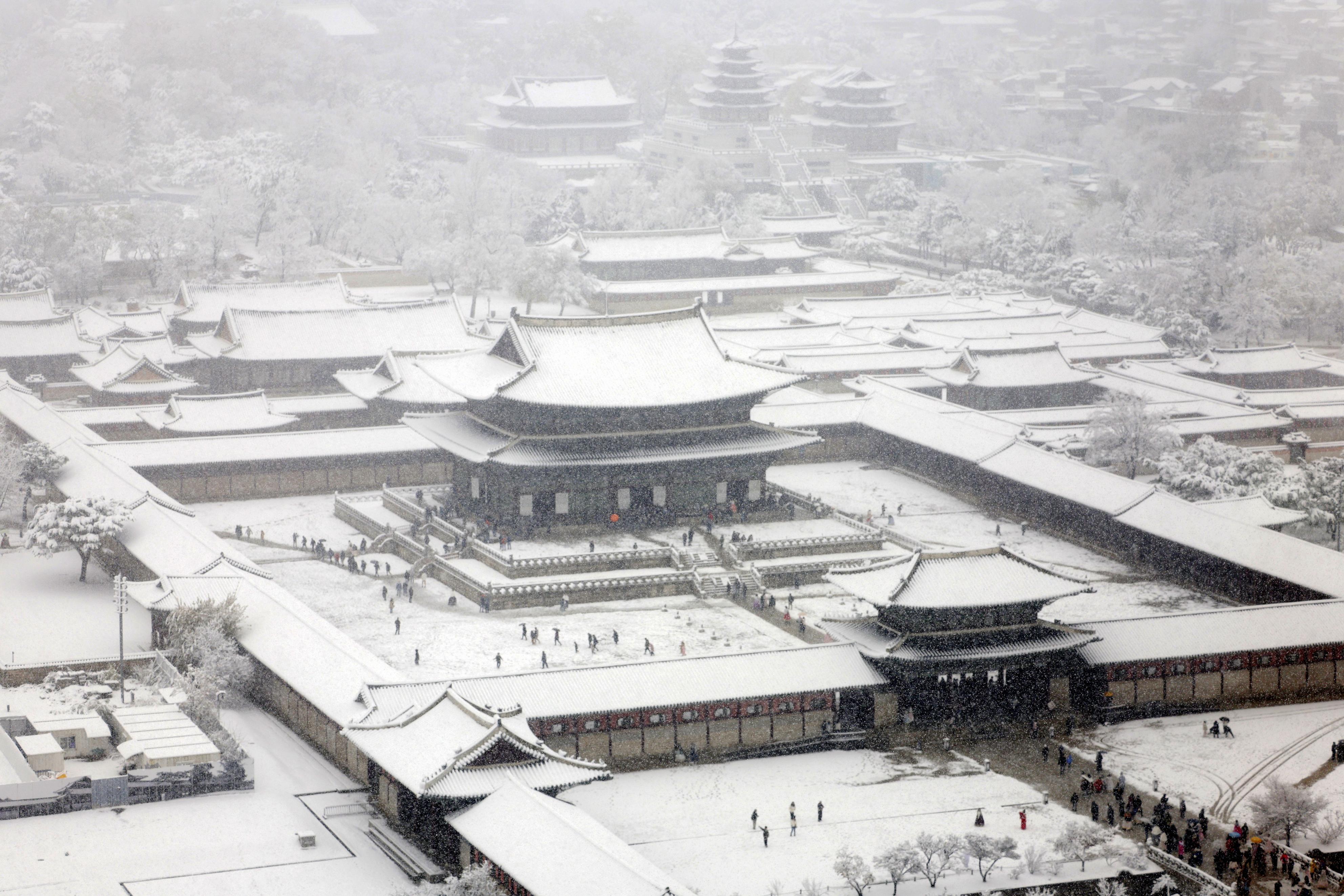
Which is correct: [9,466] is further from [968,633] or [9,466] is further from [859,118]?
[859,118]

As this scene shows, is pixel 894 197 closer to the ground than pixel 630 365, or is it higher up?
higher up

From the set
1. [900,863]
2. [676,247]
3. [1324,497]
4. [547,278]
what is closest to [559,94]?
[676,247]

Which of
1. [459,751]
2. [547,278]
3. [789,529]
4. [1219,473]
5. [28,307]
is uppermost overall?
[547,278]

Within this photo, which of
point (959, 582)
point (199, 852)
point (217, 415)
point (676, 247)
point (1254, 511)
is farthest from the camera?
point (676, 247)

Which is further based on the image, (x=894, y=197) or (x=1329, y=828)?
(x=894, y=197)

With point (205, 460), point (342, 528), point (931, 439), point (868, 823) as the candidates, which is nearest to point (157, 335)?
point (205, 460)

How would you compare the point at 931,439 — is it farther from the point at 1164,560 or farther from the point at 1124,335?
the point at 1124,335

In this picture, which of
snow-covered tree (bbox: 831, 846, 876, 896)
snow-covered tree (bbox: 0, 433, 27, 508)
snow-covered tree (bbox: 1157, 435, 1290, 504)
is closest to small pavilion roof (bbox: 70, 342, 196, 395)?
snow-covered tree (bbox: 0, 433, 27, 508)

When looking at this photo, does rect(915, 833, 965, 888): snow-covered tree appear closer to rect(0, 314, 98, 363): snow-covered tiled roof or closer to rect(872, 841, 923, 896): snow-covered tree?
rect(872, 841, 923, 896): snow-covered tree
